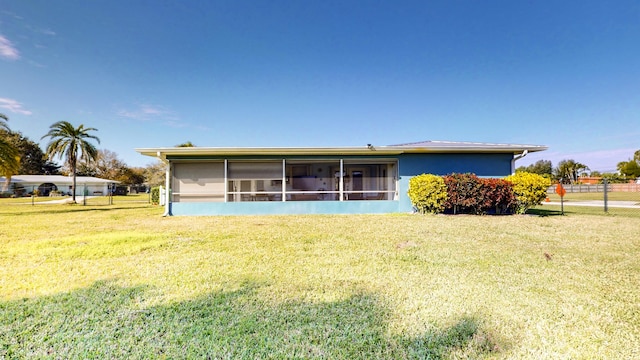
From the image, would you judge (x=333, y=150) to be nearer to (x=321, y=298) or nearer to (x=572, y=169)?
(x=321, y=298)

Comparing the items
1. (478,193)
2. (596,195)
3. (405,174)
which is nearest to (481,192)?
(478,193)

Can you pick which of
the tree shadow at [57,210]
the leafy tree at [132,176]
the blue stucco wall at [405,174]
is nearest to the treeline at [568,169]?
the blue stucco wall at [405,174]

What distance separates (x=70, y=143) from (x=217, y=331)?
2646 centimetres

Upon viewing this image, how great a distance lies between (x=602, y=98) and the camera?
18406 mm

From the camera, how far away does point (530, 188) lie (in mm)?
10086

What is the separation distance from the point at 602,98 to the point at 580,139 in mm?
6705

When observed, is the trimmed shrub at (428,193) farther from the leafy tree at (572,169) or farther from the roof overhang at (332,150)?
the leafy tree at (572,169)

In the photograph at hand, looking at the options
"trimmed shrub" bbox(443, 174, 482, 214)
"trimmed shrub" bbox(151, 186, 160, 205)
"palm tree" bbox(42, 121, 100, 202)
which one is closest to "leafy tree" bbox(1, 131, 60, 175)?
Answer: "palm tree" bbox(42, 121, 100, 202)

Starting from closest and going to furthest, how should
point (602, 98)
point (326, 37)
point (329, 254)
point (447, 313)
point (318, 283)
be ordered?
point (447, 313), point (318, 283), point (329, 254), point (326, 37), point (602, 98)

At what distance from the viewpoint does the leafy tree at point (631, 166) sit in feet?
155

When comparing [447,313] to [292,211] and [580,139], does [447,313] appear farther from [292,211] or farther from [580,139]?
[580,139]

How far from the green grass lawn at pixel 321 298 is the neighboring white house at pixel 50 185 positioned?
34518 mm

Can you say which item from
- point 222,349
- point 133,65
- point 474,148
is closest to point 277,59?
point 133,65

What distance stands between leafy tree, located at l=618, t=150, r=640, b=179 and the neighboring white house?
7829 centimetres
